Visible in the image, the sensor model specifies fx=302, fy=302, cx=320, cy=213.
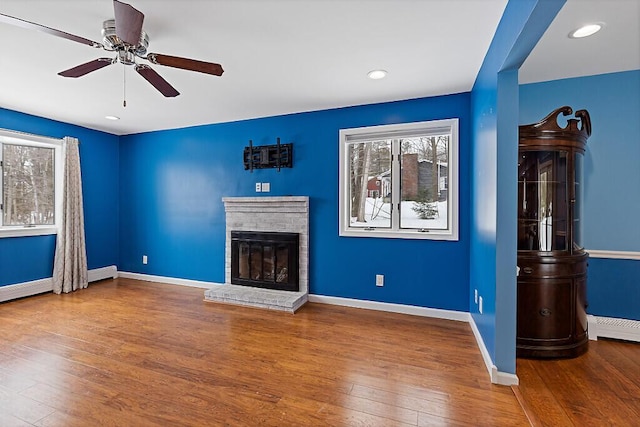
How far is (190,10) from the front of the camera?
1943mm

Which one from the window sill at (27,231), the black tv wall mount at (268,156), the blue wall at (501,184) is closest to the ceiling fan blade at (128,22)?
the blue wall at (501,184)

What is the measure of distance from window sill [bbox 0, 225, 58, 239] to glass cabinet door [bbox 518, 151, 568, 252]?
5.95 meters

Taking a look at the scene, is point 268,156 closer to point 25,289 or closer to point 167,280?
point 167,280

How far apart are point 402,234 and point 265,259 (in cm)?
192

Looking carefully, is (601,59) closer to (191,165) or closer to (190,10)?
(190,10)

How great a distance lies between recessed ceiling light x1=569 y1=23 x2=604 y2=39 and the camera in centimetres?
213

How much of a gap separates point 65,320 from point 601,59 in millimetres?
5878

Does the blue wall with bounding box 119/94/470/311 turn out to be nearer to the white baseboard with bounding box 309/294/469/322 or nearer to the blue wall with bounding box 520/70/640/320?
the white baseboard with bounding box 309/294/469/322

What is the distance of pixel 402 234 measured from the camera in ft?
11.9

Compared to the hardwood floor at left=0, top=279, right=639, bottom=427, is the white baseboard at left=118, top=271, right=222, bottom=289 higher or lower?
higher

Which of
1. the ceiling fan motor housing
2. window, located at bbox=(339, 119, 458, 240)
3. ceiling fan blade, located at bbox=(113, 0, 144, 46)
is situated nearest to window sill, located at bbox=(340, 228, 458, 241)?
window, located at bbox=(339, 119, 458, 240)

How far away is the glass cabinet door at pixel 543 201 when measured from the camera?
8.47 feet

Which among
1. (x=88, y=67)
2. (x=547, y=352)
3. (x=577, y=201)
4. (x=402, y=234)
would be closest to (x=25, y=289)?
(x=88, y=67)

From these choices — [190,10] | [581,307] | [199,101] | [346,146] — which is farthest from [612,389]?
[199,101]
